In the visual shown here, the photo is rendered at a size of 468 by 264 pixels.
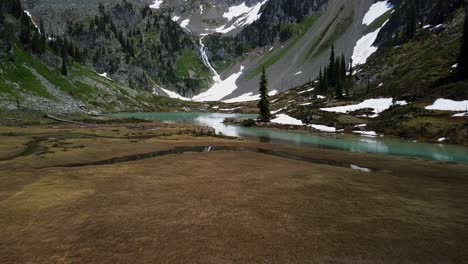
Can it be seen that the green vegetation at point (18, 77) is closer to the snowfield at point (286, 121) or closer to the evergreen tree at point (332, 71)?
the snowfield at point (286, 121)

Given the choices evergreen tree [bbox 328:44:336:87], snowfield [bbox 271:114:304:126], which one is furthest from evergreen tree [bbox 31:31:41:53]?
evergreen tree [bbox 328:44:336:87]

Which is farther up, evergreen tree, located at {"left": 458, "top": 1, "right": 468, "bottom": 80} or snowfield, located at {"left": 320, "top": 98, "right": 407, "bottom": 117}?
evergreen tree, located at {"left": 458, "top": 1, "right": 468, "bottom": 80}

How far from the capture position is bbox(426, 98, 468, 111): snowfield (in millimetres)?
77062

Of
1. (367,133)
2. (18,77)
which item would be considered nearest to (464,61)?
(367,133)

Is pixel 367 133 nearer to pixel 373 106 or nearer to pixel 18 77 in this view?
pixel 373 106

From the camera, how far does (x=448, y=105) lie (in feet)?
267

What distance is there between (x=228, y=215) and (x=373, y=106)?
315ft

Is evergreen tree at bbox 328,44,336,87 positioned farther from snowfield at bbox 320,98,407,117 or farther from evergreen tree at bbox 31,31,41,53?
evergreen tree at bbox 31,31,41,53

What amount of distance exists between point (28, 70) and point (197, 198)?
5871 inches

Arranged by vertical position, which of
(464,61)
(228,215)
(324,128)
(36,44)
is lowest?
(228,215)

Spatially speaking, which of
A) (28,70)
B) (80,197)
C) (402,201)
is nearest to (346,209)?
(402,201)

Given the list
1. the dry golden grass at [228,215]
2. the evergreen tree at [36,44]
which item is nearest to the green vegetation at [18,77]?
the evergreen tree at [36,44]

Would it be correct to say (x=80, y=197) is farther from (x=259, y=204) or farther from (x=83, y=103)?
(x=83, y=103)

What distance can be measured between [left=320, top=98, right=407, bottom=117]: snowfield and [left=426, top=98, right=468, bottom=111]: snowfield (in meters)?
11.1
